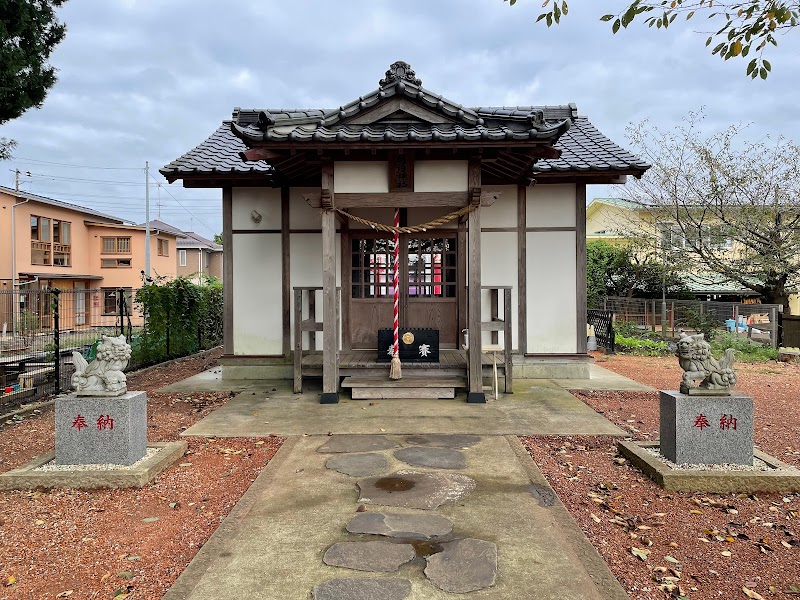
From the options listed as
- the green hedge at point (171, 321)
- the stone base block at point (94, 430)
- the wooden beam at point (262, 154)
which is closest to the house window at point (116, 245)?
the green hedge at point (171, 321)

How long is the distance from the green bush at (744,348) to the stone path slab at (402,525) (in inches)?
438

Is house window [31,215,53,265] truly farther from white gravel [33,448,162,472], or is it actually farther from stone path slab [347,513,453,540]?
stone path slab [347,513,453,540]

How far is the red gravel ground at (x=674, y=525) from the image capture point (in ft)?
9.12

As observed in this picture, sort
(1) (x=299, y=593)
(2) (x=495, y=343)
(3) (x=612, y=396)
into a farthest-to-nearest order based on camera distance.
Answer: (2) (x=495, y=343)
(3) (x=612, y=396)
(1) (x=299, y=593)

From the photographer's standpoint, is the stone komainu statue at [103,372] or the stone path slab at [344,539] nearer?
the stone path slab at [344,539]

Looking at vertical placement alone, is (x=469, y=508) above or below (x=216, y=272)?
below

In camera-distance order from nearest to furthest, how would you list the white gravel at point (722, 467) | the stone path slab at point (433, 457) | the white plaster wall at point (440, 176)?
the white gravel at point (722, 467) < the stone path slab at point (433, 457) < the white plaster wall at point (440, 176)

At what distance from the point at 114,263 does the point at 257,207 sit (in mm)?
24459

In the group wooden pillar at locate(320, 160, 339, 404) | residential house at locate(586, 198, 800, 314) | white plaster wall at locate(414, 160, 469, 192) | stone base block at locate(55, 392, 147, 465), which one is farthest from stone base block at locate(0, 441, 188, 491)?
residential house at locate(586, 198, 800, 314)

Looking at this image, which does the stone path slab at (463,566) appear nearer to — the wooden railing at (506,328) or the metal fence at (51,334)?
the wooden railing at (506,328)

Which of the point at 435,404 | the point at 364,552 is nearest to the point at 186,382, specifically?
the point at 435,404

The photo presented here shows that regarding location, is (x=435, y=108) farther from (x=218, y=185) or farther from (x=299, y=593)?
(x=299, y=593)

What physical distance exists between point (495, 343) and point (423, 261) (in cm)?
189

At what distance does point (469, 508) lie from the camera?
3645mm
